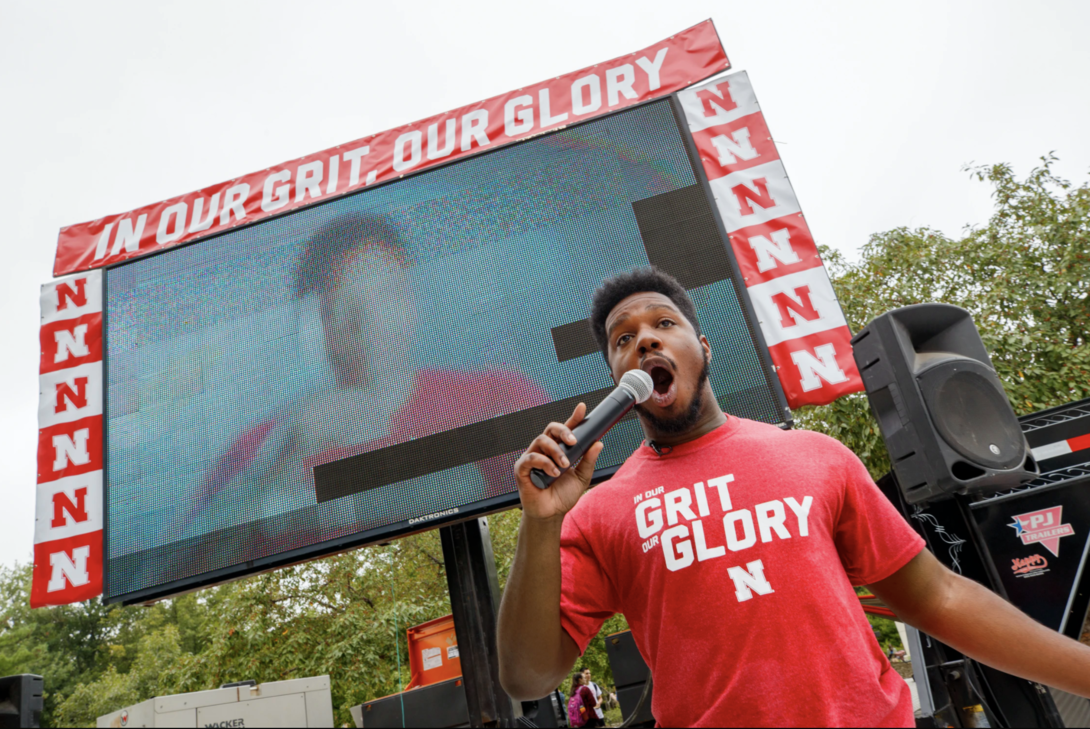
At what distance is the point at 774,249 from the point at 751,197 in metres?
0.31

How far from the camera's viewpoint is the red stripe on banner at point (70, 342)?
3.83 meters

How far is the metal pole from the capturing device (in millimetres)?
2975

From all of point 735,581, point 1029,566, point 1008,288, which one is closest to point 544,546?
point 735,581

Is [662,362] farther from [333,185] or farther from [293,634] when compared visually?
[293,634]

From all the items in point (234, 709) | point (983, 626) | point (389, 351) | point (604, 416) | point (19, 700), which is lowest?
point (983, 626)

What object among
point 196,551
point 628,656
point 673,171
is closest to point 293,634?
point 628,656

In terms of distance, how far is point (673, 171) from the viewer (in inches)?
130

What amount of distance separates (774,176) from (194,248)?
125 inches

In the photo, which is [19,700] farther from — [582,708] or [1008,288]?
[1008,288]


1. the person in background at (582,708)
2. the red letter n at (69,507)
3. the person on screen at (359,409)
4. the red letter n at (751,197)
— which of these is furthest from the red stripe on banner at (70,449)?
the person in background at (582,708)

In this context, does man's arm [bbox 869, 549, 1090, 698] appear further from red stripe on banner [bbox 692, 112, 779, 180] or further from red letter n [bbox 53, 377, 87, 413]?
red letter n [bbox 53, 377, 87, 413]

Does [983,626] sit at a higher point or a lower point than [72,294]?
lower

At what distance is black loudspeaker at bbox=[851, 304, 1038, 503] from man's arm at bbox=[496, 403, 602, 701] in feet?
4.26

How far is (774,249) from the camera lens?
126 inches
